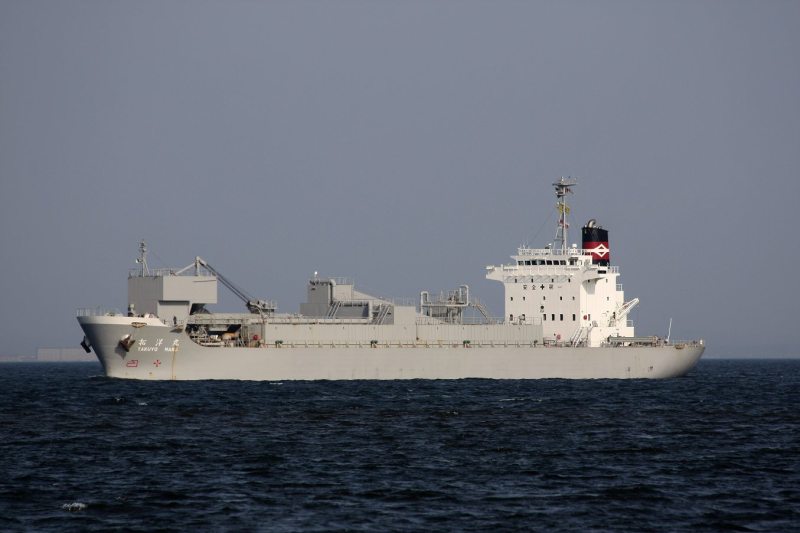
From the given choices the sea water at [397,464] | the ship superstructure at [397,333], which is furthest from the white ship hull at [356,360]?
the sea water at [397,464]

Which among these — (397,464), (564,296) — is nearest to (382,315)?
(564,296)

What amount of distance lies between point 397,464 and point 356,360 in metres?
29.1

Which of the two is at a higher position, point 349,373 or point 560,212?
point 560,212

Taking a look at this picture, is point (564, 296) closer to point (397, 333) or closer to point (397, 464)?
point (397, 333)

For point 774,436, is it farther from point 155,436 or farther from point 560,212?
point 560,212

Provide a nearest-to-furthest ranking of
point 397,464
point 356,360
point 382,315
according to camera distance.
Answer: point 397,464
point 356,360
point 382,315

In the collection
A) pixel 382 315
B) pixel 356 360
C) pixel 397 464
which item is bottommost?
pixel 397 464

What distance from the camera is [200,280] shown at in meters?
54.9

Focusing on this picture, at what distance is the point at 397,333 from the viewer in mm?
55438

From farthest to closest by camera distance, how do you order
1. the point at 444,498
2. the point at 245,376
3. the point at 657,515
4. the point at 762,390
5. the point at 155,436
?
the point at 762,390, the point at 245,376, the point at 155,436, the point at 444,498, the point at 657,515

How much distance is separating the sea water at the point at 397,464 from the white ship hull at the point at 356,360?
725cm

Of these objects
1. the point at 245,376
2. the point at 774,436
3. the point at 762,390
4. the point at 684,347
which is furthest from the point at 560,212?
the point at 774,436

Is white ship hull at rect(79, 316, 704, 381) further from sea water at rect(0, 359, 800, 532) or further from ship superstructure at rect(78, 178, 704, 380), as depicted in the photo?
sea water at rect(0, 359, 800, 532)

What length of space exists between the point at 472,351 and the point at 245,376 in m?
11.6
